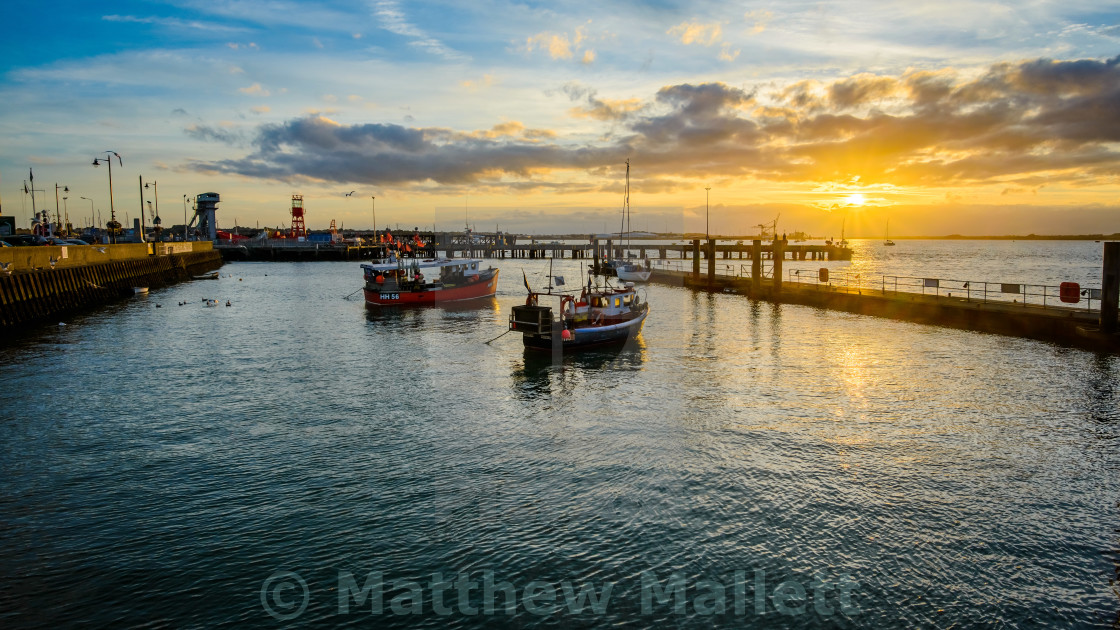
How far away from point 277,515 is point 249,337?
3201 cm

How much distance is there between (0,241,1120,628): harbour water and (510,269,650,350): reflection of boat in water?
261 cm

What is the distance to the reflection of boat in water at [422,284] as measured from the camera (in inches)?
2510

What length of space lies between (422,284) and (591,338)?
32.0 metres

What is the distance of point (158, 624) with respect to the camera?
1145 centimetres

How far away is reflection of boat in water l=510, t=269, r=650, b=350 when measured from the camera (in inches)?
1447

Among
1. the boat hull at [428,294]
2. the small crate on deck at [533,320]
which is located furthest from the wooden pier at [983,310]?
the small crate on deck at [533,320]

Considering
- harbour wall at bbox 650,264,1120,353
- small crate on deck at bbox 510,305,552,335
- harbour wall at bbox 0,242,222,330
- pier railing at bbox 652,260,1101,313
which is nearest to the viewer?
small crate on deck at bbox 510,305,552,335

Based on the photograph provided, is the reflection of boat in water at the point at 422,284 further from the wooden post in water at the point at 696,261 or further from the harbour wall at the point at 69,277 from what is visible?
the wooden post in water at the point at 696,261

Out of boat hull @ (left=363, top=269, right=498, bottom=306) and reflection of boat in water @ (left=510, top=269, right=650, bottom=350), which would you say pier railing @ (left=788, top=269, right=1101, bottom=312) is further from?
boat hull @ (left=363, top=269, right=498, bottom=306)

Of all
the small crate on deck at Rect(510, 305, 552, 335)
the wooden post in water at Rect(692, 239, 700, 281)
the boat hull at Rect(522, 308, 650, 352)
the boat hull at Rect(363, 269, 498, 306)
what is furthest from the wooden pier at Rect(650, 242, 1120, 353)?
the small crate on deck at Rect(510, 305, 552, 335)

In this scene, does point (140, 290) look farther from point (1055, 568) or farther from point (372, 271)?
point (1055, 568)

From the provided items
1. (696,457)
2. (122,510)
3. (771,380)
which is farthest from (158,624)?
(771,380)

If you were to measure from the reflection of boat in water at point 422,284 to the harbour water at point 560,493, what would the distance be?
Answer: 29.3 metres

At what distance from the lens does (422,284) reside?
2598 inches
